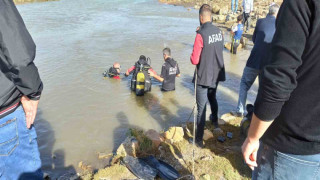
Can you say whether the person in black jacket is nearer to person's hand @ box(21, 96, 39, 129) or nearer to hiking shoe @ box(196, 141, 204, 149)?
person's hand @ box(21, 96, 39, 129)

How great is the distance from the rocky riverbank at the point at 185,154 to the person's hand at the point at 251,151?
172 cm

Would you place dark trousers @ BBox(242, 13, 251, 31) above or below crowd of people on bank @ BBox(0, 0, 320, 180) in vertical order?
below

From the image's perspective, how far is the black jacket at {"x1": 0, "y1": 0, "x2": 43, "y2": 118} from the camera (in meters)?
1.67

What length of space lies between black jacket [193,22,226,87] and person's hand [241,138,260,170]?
228cm

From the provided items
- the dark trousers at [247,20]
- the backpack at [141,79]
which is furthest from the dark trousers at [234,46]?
the backpack at [141,79]

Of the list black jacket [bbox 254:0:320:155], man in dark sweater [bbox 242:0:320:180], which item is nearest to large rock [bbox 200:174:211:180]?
man in dark sweater [bbox 242:0:320:180]

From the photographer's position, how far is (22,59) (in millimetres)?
1752

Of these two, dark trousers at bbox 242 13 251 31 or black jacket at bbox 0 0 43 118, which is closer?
black jacket at bbox 0 0 43 118

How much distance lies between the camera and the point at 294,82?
4.51 ft

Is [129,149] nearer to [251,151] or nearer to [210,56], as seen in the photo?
[210,56]

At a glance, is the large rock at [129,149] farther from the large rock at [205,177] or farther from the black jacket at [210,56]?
the black jacket at [210,56]

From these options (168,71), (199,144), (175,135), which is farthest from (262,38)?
(168,71)

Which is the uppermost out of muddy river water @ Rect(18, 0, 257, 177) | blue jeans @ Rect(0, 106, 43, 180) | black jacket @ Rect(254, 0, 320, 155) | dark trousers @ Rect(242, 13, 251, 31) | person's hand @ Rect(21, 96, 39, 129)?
black jacket @ Rect(254, 0, 320, 155)

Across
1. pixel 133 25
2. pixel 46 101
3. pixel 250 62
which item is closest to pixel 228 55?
pixel 250 62
